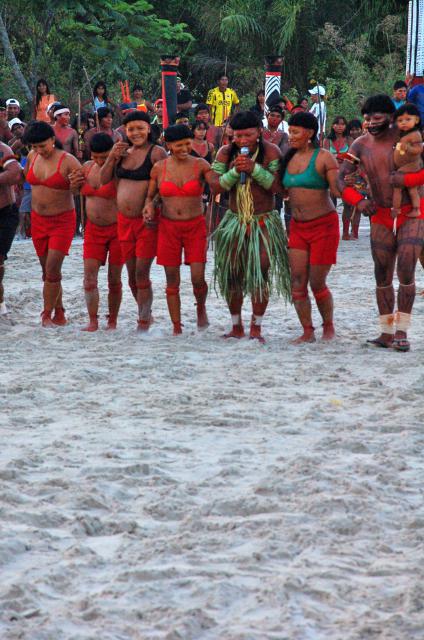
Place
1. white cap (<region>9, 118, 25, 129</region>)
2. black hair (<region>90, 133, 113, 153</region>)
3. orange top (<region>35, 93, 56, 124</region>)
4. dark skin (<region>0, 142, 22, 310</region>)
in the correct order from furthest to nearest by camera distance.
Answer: orange top (<region>35, 93, 56, 124</region>), white cap (<region>9, 118, 25, 129</region>), dark skin (<region>0, 142, 22, 310</region>), black hair (<region>90, 133, 113, 153</region>)

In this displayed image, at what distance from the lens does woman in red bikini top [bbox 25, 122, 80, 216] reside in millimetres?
8195

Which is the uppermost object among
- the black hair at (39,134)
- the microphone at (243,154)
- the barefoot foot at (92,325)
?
the black hair at (39,134)

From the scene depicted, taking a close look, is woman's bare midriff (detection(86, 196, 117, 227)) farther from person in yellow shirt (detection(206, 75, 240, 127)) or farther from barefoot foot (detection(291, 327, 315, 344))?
person in yellow shirt (detection(206, 75, 240, 127))

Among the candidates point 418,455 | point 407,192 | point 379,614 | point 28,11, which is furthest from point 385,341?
point 28,11

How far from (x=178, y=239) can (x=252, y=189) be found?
2.03 ft

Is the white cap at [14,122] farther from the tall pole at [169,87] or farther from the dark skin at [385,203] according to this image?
the dark skin at [385,203]

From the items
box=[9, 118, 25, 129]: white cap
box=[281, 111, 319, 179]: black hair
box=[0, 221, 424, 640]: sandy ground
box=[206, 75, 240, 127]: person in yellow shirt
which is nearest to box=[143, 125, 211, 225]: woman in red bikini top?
box=[281, 111, 319, 179]: black hair

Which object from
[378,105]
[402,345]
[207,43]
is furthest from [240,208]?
[207,43]

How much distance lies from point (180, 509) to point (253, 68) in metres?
22.0

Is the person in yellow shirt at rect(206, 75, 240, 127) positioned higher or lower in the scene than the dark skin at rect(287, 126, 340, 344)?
higher

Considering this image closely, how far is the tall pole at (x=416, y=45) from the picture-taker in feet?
48.2

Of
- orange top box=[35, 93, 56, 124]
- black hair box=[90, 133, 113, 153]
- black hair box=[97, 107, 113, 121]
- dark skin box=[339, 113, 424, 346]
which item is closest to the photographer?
dark skin box=[339, 113, 424, 346]

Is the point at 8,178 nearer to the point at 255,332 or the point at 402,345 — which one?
the point at 255,332

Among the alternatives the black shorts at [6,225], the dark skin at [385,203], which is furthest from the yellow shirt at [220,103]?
the dark skin at [385,203]
